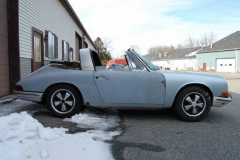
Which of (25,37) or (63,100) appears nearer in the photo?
(63,100)

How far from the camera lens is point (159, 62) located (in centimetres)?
6825

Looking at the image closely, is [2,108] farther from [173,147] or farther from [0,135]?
[173,147]

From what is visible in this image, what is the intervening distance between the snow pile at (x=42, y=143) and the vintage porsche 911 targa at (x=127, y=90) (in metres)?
0.83

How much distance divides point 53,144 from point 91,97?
1.41m

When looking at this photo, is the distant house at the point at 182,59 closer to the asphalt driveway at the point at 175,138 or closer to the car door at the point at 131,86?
the asphalt driveway at the point at 175,138

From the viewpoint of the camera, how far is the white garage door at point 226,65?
37072 millimetres

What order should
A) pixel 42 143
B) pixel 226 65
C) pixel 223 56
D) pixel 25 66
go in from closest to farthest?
1. pixel 42 143
2. pixel 25 66
3. pixel 226 65
4. pixel 223 56

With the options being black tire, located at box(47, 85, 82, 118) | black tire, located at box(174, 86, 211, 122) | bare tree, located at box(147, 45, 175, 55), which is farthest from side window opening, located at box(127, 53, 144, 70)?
bare tree, located at box(147, 45, 175, 55)

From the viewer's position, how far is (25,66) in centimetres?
712

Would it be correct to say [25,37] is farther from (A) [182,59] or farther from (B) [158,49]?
(B) [158,49]

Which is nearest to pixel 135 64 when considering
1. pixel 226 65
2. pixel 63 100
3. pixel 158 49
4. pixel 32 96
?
pixel 63 100

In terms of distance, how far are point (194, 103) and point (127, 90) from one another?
130 centimetres

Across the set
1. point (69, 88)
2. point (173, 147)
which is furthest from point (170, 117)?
point (69, 88)

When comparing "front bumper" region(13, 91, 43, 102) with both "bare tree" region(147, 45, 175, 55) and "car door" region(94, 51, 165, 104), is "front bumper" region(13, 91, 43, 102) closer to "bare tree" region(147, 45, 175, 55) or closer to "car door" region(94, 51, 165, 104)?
"car door" region(94, 51, 165, 104)
